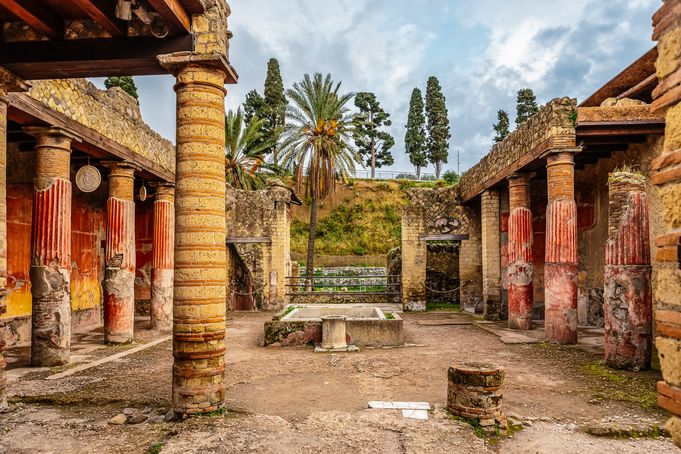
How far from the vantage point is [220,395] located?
5.39m

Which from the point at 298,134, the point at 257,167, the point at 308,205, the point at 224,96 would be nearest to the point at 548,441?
the point at 224,96

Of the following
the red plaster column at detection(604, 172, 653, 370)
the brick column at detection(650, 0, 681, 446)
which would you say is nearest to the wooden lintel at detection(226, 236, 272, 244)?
the red plaster column at detection(604, 172, 653, 370)

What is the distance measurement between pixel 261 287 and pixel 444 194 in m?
7.51

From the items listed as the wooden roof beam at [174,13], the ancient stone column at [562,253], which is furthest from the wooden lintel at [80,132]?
the ancient stone column at [562,253]

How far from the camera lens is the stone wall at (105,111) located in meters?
8.08

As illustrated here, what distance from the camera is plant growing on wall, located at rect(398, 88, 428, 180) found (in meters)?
45.0

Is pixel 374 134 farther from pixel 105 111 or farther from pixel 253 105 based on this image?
pixel 105 111

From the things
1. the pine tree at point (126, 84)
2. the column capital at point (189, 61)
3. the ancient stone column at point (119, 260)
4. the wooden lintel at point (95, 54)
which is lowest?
the ancient stone column at point (119, 260)

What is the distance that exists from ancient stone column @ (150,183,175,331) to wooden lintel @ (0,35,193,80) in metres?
7.15

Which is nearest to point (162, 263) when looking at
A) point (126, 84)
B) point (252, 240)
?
point (252, 240)

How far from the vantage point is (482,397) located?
5109 mm

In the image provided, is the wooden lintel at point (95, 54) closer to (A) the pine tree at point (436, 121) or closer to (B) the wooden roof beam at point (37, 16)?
(B) the wooden roof beam at point (37, 16)

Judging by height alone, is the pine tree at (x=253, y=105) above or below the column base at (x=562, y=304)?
above

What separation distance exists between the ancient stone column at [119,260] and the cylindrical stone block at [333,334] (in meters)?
4.36
